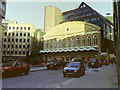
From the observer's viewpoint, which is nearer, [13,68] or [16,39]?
[13,68]

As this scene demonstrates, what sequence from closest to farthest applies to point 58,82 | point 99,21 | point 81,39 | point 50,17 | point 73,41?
point 58,82, point 81,39, point 99,21, point 73,41, point 50,17

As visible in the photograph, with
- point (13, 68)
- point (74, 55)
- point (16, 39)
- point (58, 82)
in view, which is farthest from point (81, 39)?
point (58, 82)

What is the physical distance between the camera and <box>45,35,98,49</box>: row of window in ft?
179

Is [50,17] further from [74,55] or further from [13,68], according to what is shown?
[13,68]

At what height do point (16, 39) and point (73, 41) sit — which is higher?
point (16, 39)

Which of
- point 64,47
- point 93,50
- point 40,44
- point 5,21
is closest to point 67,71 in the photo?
point 93,50

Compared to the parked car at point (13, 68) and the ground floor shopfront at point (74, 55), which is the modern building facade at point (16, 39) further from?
the parked car at point (13, 68)

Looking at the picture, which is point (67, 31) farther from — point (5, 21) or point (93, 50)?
point (5, 21)

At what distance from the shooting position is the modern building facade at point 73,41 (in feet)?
176

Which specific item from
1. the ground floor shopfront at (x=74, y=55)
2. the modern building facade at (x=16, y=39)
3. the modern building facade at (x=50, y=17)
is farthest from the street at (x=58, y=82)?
the modern building facade at (x=50, y=17)

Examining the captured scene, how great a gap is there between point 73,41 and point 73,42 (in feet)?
1.54

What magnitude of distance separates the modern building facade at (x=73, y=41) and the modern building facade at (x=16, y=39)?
9385 millimetres

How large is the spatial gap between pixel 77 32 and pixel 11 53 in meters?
33.9

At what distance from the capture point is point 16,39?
222 ft
